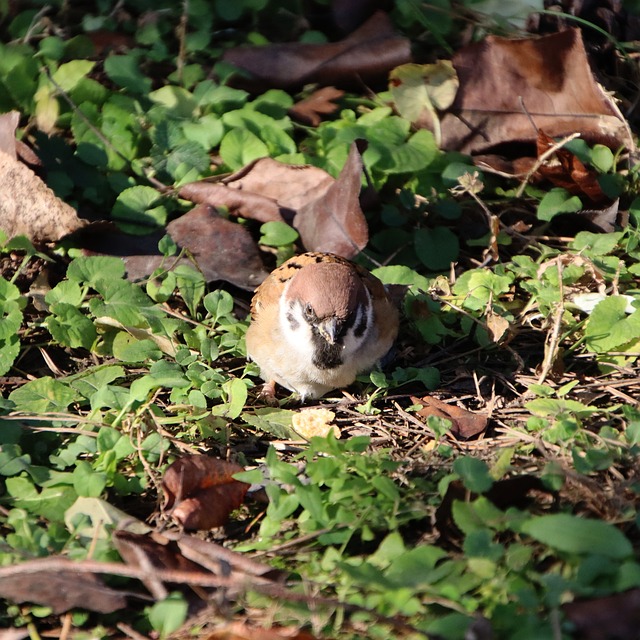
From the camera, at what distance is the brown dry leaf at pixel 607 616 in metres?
2.32

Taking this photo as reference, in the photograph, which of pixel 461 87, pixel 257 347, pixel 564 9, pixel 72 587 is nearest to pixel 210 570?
pixel 72 587

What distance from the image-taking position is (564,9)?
5.60 meters

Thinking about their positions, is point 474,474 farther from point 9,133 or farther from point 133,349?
point 9,133

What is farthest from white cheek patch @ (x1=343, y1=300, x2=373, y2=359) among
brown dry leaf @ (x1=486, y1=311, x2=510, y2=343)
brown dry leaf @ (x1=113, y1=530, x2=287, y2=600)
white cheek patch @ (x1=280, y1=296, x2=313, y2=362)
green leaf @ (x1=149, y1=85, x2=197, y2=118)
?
green leaf @ (x1=149, y1=85, x2=197, y2=118)

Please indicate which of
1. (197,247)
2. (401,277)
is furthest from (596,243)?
(197,247)

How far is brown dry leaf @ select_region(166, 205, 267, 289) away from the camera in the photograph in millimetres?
4688

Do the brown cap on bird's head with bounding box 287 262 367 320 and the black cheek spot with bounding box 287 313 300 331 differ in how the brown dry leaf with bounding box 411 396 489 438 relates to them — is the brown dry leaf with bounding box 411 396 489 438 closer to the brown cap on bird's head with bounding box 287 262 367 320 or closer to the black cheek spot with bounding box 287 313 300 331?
the brown cap on bird's head with bounding box 287 262 367 320

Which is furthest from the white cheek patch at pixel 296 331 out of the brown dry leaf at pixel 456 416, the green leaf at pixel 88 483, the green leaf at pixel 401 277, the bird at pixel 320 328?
the green leaf at pixel 88 483

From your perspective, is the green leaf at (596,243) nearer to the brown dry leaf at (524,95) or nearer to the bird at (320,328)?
the brown dry leaf at (524,95)

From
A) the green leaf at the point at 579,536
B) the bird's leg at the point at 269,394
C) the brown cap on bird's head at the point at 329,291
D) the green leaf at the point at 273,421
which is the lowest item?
the bird's leg at the point at 269,394

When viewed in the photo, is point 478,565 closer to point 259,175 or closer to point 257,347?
point 257,347

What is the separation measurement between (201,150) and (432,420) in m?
2.53

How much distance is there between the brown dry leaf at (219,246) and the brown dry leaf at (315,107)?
99 centimetres

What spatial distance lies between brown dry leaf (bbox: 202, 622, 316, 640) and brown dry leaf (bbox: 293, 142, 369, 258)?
8.34 feet
